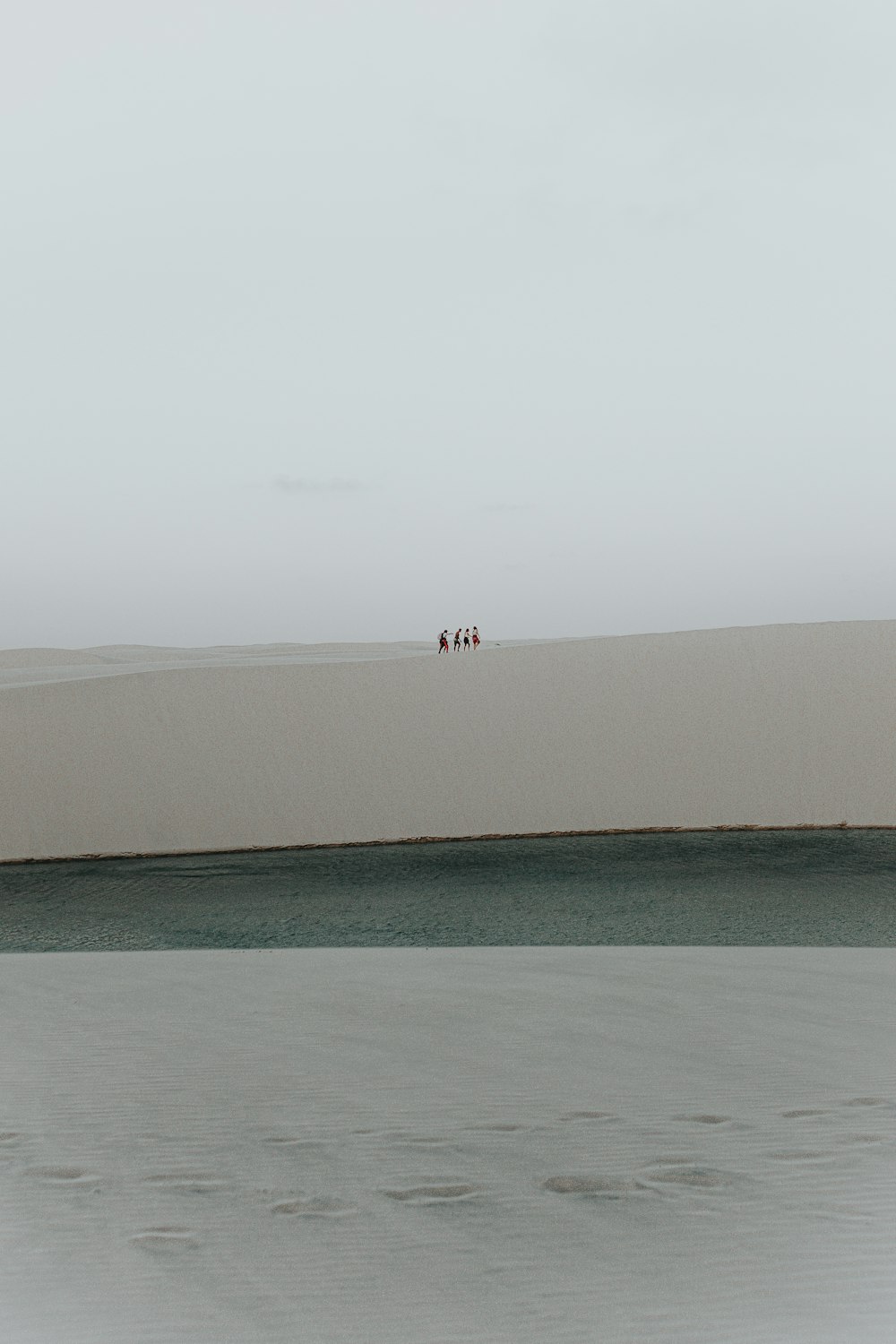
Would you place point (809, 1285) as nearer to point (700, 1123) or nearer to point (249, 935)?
point (700, 1123)

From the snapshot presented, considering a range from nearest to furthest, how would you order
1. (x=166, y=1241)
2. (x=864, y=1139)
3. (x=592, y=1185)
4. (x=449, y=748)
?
(x=166, y=1241)
(x=592, y=1185)
(x=864, y=1139)
(x=449, y=748)

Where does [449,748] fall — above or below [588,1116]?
below

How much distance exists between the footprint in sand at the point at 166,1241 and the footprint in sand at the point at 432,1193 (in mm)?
485

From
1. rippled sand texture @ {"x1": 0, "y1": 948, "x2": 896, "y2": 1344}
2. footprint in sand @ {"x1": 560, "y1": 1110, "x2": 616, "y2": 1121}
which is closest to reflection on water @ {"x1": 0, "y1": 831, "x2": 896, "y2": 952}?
Answer: rippled sand texture @ {"x1": 0, "y1": 948, "x2": 896, "y2": 1344}

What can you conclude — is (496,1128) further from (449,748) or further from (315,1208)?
(449,748)

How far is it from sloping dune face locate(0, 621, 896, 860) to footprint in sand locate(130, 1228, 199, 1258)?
10243 mm

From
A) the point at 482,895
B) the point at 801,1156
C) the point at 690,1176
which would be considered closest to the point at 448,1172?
the point at 690,1176

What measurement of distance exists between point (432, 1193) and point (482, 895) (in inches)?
246

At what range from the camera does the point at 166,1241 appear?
238 cm

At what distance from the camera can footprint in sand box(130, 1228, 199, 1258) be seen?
2336 mm

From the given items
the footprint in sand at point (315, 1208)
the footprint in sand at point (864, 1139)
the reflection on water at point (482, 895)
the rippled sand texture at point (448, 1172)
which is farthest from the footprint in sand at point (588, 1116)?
the reflection on water at point (482, 895)

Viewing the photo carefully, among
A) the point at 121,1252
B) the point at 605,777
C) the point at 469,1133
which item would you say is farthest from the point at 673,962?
the point at 605,777

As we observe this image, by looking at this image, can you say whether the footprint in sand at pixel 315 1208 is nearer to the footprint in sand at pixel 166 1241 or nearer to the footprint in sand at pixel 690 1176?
the footprint in sand at pixel 166 1241

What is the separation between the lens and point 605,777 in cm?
1405
